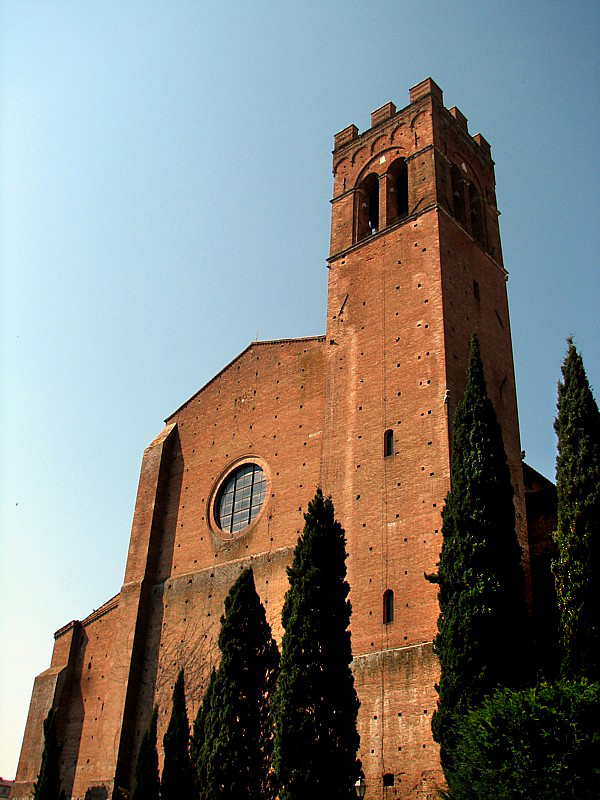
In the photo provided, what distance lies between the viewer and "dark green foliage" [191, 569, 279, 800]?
504 inches

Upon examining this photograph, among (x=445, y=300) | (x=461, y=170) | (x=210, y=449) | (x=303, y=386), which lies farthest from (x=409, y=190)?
(x=210, y=449)

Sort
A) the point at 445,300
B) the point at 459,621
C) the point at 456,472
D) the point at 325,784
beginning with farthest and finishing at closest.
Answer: the point at 445,300 < the point at 456,472 < the point at 459,621 < the point at 325,784

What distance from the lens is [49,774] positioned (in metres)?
17.6

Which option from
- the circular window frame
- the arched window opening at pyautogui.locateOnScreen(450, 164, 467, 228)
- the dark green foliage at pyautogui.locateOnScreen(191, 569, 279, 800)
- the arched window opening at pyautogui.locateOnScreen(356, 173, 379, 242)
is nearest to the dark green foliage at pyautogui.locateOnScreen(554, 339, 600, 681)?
the dark green foliage at pyautogui.locateOnScreen(191, 569, 279, 800)

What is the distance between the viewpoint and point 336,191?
22.9 m

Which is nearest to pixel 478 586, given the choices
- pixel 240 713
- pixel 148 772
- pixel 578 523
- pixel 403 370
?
pixel 578 523

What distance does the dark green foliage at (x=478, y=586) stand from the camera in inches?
473

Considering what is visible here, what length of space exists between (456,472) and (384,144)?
11.7 m

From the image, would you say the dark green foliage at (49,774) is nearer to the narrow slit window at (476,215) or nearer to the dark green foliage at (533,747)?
the dark green foliage at (533,747)

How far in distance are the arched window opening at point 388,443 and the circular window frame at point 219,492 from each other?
10.8 ft

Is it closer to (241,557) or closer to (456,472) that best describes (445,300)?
(456,472)

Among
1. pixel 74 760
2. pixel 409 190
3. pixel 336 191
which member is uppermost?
pixel 336 191

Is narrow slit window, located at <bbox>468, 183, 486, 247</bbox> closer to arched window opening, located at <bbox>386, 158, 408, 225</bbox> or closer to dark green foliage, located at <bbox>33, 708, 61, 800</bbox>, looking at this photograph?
arched window opening, located at <bbox>386, 158, 408, 225</bbox>

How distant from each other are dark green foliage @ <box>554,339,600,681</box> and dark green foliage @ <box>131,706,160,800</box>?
7439 millimetres
